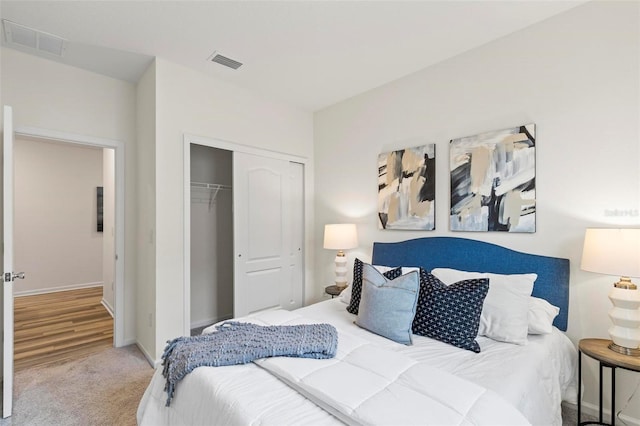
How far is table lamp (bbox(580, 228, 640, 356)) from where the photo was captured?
164 centimetres

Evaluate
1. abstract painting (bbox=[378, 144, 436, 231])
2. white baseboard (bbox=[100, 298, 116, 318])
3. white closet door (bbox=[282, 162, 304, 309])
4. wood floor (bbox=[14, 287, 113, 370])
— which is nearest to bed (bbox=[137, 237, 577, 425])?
abstract painting (bbox=[378, 144, 436, 231])

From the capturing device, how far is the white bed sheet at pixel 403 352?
117 cm

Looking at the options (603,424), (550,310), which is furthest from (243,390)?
(603,424)

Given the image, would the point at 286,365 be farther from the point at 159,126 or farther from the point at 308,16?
the point at 159,126

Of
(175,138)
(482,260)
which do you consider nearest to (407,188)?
(482,260)

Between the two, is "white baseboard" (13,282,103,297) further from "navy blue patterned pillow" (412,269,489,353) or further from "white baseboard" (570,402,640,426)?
"white baseboard" (570,402,640,426)

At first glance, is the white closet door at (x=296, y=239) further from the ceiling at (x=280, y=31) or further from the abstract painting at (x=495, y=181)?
the abstract painting at (x=495, y=181)

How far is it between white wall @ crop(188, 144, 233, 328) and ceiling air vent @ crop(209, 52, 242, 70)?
3.94 ft

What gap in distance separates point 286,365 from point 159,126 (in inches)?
93.2

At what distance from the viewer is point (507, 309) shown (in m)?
1.89

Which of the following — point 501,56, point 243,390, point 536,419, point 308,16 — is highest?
point 308,16

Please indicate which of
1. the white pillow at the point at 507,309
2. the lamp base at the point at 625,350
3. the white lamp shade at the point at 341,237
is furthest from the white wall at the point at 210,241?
the lamp base at the point at 625,350

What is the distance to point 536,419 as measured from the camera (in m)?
1.45

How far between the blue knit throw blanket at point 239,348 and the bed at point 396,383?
0.04 m
